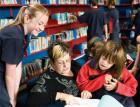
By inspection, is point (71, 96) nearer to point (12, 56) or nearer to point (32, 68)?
point (12, 56)

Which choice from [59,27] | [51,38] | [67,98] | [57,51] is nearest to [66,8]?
[59,27]

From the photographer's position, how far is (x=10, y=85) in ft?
A: 6.55

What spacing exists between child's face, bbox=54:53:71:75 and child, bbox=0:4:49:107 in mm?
265

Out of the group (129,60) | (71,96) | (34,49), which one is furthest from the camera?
(34,49)

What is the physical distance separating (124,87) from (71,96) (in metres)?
0.40

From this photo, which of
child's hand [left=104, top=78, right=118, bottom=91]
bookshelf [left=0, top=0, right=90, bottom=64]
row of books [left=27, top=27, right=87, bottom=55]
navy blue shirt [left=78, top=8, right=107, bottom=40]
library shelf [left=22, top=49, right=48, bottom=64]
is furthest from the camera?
navy blue shirt [left=78, top=8, right=107, bottom=40]

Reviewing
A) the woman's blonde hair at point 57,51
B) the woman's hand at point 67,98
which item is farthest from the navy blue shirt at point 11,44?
the woman's hand at point 67,98

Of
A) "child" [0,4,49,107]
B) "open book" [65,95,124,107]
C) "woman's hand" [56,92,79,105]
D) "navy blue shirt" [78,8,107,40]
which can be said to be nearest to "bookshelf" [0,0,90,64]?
"navy blue shirt" [78,8,107,40]

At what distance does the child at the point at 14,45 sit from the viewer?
1.86m

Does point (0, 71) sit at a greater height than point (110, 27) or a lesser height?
greater

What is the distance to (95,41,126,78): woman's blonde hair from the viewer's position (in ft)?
6.83

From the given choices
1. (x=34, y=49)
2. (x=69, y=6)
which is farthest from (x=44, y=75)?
(x=69, y=6)

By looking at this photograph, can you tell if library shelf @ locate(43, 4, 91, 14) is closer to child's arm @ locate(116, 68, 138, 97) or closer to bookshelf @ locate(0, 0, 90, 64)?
bookshelf @ locate(0, 0, 90, 64)

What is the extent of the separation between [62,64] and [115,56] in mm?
392
